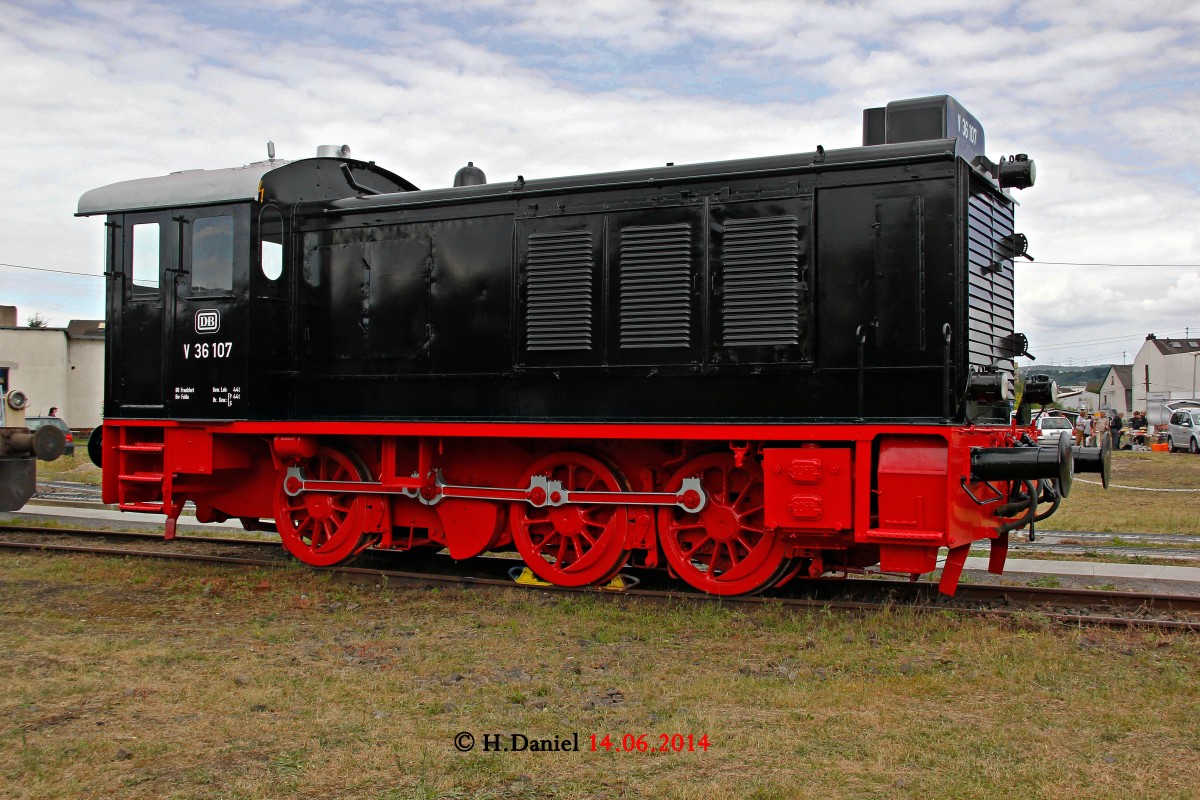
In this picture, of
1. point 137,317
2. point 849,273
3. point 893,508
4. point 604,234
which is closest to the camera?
point 893,508

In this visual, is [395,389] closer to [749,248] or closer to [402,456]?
[402,456]

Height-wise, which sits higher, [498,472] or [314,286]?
[314,286]

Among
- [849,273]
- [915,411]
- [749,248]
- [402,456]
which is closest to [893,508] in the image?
[915,411]

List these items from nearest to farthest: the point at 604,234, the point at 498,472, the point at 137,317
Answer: the point at 604,234 → the point at 498,472 → the point at 137,317

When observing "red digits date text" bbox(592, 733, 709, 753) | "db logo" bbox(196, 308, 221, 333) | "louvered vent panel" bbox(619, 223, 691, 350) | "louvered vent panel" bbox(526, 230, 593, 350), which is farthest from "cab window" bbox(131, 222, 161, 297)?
"red digits date text" bbox(592, 733, 709, 753)

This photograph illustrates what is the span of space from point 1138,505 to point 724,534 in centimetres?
1406

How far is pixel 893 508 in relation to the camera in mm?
7348

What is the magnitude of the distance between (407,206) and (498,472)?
2.86 meters

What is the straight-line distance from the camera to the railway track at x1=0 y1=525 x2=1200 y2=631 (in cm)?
780

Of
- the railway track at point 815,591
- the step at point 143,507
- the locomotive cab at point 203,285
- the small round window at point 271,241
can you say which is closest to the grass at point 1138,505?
the railway track at point 815,591

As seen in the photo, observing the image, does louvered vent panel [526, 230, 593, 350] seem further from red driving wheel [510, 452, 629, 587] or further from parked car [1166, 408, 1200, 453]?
parked car [1166, 408, 1200, 453]

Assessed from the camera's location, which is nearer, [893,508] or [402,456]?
[893,508]

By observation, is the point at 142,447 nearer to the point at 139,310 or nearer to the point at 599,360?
the point at 139,310

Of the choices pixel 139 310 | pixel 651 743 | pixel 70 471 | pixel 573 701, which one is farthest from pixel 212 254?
pixel 70 471
